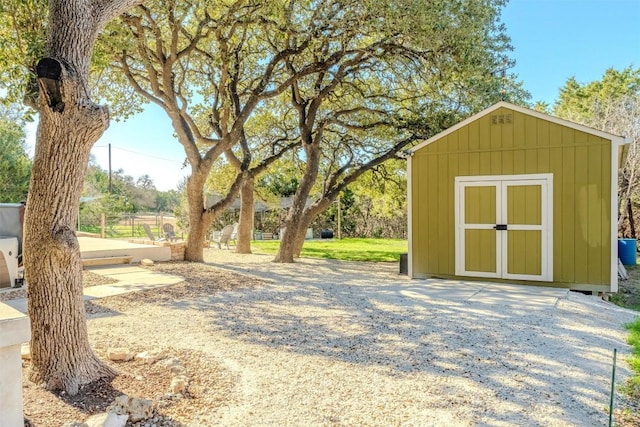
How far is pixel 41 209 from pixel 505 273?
23.5ft

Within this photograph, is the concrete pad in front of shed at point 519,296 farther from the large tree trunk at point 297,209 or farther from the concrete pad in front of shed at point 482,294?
the large tree trunk at point 297,209

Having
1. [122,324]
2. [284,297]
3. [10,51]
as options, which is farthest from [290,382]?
[10,51]

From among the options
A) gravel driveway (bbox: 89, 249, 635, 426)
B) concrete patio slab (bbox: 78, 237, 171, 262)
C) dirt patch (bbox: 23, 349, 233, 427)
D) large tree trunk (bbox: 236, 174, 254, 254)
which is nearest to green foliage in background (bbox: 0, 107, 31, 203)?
large tree trunk (bbox: 236, 174, 254, 254)

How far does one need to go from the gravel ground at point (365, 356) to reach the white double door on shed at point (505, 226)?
101cm

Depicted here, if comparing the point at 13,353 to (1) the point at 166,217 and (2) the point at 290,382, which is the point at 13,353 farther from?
(1) the point at 166,217

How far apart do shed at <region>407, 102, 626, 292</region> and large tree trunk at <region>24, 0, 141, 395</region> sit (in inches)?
254

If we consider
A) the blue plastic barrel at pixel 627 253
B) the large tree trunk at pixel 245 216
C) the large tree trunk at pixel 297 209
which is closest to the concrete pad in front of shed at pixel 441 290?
the large tree trunk at pixel 297 209

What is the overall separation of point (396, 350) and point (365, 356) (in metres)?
0.35

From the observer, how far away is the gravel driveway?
9.11 feet

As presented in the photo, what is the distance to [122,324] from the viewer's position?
192 inches

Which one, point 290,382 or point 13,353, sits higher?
point 13,353

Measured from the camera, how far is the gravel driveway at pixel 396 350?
278cm

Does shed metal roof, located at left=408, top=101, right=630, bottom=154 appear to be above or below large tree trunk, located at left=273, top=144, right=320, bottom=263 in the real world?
above

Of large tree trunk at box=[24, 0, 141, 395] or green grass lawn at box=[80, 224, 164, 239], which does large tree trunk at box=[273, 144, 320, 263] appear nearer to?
large tree trunk at box=[24, 0, 141, 395]
